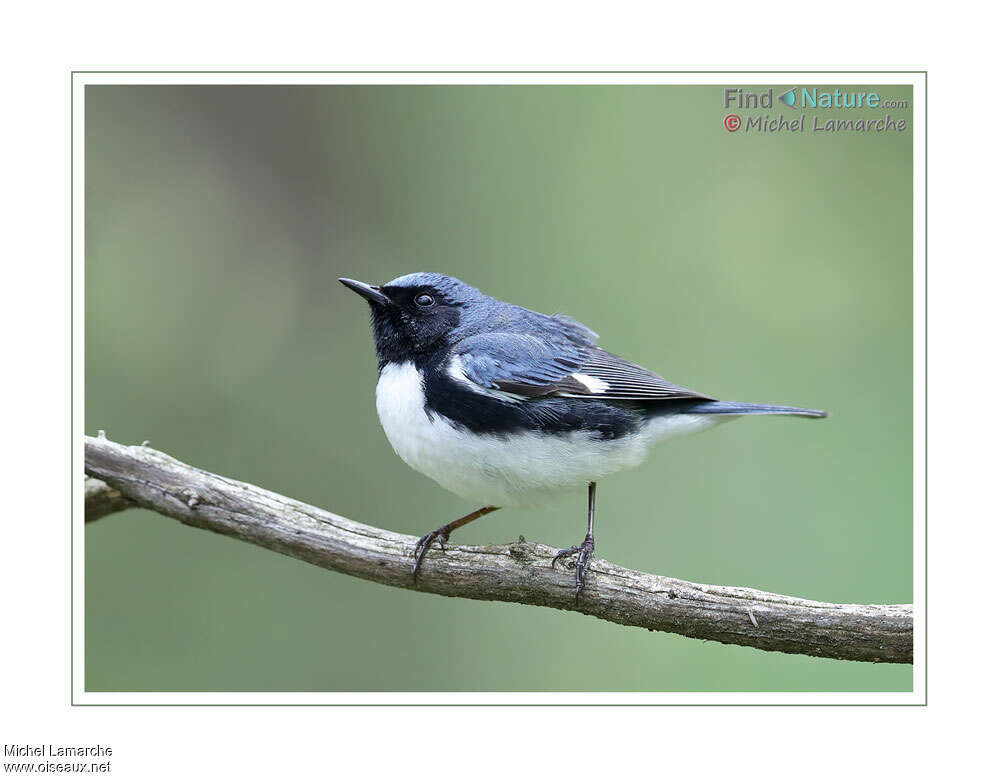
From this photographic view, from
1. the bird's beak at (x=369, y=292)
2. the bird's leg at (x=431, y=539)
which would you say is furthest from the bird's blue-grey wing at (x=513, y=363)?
the bird's leg at (x=431, y=539)

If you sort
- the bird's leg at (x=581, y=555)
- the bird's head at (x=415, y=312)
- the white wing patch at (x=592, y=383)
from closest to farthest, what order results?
the bird's leg at (x=581, y=555), the white wing patch at (x=592, y=383), the bird's head at (x=415, y=312)

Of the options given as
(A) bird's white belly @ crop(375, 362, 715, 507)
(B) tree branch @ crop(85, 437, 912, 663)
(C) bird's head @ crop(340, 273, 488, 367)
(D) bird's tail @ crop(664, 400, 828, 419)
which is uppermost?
(C) bird's head @ crop(340, 273, 488, 367)

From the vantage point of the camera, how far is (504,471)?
156 inches

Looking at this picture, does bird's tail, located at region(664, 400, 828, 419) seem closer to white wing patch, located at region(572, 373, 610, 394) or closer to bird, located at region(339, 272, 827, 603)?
bird, located at region(339, 272, 827, 603)

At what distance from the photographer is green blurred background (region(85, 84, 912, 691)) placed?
5.57m

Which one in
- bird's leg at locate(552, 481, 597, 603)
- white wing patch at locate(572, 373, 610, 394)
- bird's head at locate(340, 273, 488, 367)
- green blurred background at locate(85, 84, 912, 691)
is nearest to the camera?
bird's leg at locate(552, 481, 597, 603)

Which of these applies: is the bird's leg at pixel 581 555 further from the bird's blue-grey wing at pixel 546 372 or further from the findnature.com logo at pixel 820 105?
the findnature.com logo at pixel 820 105

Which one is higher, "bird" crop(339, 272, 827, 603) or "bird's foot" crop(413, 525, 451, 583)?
"bird" crop(339, 272, 827, 603)

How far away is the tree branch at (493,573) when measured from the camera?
12.1 ft

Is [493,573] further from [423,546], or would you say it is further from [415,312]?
[415,312]

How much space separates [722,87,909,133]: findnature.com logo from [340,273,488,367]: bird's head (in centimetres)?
171

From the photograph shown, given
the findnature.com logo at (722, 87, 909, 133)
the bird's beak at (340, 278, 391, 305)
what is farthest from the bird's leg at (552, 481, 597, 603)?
the findnature.com logo at (722, 87, 909, 133)

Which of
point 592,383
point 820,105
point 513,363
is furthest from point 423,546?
point 820,105

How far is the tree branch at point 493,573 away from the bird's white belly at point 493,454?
31cm
